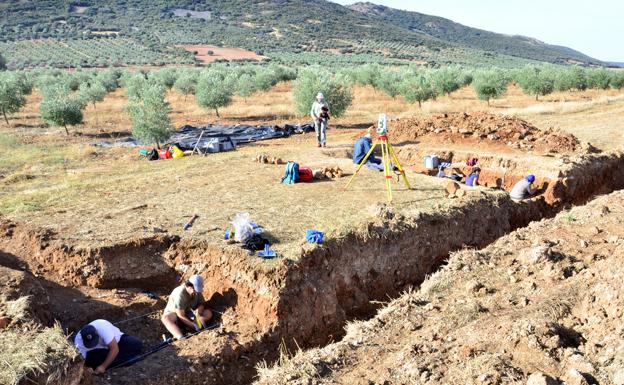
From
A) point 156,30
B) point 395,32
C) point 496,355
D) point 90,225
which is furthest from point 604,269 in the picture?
point 395,32

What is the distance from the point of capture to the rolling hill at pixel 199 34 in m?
85.7

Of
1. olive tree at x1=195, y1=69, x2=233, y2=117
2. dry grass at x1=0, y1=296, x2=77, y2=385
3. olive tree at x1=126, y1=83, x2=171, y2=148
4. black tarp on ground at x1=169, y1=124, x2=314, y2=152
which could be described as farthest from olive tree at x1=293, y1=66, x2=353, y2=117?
dry grass at x1=0, y1=296, x2=77, y2=385

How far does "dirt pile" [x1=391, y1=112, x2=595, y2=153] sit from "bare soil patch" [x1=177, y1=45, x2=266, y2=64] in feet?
214

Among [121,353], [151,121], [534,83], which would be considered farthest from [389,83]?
[121,353]

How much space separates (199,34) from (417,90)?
82.7 meters

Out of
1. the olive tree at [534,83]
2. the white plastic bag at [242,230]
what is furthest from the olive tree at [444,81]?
the white plastic bag at [242,230]

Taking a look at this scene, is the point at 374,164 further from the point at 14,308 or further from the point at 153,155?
the point at 14,308

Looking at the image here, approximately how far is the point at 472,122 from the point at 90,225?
51.0 ft

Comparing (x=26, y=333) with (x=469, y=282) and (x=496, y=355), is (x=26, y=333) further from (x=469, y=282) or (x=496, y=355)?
(x=469, y=282)

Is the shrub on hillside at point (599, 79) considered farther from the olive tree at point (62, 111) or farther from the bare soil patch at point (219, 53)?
the bare soil patch at point (219, 53)

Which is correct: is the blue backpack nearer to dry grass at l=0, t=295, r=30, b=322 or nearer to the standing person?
the standing person

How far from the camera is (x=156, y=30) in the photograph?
106 metres

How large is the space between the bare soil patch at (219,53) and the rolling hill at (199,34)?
2.12m

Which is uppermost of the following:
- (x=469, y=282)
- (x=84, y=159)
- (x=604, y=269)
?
(x=604, y=269)
